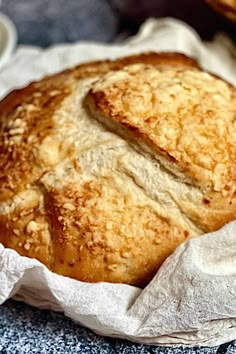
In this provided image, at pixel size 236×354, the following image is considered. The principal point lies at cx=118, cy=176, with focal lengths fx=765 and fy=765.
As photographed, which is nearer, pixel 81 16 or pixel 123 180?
pixel 123 180

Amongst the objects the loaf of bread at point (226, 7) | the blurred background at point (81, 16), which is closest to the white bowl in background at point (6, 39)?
the blurred background at point (81, 16)

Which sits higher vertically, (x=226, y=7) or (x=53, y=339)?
(x=226, y=7)

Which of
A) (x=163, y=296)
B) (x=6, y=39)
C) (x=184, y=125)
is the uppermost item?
(x=184, y=125)

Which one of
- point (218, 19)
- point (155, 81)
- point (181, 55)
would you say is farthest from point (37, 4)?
point (155, 81)

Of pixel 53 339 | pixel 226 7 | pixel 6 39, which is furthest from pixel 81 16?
pixel 53 339

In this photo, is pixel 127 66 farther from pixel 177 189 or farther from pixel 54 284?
pixel 54 284

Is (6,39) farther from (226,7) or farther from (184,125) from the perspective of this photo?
(184,125)
